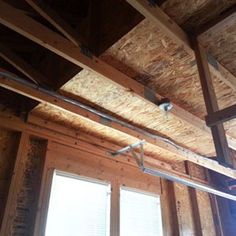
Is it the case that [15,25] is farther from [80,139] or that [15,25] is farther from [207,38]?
[80,139]

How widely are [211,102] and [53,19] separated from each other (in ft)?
4.14

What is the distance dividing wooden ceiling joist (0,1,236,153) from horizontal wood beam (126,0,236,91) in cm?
52

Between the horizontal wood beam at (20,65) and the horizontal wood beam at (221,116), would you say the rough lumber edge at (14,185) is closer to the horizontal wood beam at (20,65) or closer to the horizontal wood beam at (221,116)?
the horizontal wood beam at (20,65)

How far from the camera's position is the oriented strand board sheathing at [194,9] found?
1.62 meters

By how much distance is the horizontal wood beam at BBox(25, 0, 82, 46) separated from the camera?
1.81 meters

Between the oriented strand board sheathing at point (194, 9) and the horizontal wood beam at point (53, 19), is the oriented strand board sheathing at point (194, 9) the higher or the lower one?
the lower one

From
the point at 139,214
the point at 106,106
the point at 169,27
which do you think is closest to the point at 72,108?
the point at 106,106

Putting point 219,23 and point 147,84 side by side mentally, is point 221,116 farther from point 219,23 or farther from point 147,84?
point 147,84

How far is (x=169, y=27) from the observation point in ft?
5.46

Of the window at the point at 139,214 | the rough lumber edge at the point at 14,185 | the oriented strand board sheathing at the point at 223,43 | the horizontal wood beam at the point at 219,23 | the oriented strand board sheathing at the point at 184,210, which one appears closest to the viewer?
the horizontal wood beam at the point at 219,23

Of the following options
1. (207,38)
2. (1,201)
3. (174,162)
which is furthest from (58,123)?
(174,162)

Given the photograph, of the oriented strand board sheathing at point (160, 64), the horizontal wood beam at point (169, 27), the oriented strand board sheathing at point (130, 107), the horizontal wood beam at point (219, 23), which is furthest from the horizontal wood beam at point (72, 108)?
the horizontal wood beam at point (219, 23)

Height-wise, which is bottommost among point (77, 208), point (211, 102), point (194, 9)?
point (77, 208)

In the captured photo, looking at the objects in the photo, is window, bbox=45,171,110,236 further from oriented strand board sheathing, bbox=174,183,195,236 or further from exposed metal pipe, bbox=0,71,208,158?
oriented strand board sheathing, bbox=174,183,195,236
